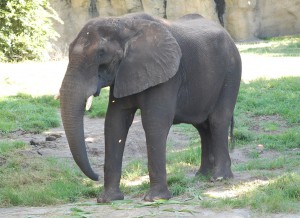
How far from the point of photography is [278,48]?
77.0ft

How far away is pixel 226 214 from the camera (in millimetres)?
6090

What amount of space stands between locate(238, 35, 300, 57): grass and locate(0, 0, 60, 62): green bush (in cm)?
670

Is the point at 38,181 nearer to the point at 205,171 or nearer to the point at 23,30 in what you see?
the point at 205,171

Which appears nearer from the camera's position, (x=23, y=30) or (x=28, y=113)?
(x=28, y=113)

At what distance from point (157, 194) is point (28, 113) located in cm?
641

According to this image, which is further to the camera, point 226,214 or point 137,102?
point 137,102

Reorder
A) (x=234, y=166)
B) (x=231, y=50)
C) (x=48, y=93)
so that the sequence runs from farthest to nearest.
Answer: (x=48, y=93) < (x=234, y=166) < (x=231, y=50)

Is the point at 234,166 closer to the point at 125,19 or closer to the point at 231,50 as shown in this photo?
the point at 231,50

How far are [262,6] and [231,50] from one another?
21708 mm

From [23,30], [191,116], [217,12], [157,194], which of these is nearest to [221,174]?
[191,116]

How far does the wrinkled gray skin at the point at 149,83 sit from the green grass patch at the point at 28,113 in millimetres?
4615

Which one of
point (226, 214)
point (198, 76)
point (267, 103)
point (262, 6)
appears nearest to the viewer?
point (226, 214)

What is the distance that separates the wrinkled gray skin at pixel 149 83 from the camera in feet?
21.3

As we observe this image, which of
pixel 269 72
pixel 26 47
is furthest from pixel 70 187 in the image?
pixel 26 47
